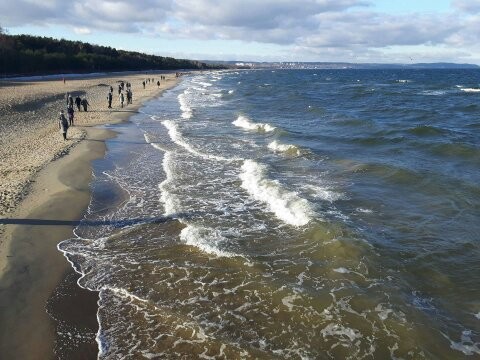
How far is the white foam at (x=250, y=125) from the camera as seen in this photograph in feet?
87.2

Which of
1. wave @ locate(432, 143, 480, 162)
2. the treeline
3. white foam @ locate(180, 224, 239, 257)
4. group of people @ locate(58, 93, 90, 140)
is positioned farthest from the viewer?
the treeline

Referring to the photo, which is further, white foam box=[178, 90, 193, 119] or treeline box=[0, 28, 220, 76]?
treeline box=[0, 28, 220, 76]

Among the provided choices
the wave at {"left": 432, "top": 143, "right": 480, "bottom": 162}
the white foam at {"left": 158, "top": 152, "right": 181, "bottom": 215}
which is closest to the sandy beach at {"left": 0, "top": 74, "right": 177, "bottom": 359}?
the white foam at {"left": 158, "top": 152, "right": 181, "bottom": 215}

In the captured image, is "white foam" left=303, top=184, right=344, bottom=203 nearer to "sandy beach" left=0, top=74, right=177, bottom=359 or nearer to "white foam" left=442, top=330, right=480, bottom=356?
"white foam" left=442, top=330, right=480, bottom=356

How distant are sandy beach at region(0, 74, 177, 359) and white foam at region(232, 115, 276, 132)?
9417mm

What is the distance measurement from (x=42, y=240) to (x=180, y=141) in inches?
514

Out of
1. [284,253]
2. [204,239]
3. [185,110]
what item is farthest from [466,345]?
[185,110]

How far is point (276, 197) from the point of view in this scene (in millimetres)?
A: 13086

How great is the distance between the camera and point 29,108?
96.0 ft

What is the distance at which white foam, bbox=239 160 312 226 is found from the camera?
11.5 m

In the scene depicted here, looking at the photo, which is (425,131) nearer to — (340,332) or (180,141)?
(180,141)

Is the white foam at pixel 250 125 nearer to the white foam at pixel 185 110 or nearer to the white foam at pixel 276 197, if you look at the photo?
the white foam at pixel 185 110

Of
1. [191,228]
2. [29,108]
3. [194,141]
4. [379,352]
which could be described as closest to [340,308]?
[379,352]

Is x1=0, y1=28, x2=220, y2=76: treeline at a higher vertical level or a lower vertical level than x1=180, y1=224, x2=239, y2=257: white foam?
higher
